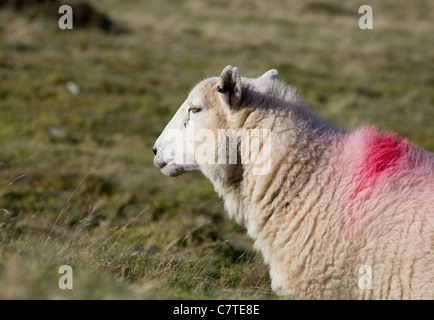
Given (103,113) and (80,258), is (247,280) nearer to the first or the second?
(80,258)

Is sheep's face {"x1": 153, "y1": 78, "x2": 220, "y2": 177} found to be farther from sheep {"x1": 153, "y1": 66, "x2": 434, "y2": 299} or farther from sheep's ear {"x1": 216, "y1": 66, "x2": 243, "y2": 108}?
sheep's ear {"x1": 216, "y1": 66, "x2": 243, "y2": 108}

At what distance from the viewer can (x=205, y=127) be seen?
504cm

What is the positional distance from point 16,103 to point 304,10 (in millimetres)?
26117

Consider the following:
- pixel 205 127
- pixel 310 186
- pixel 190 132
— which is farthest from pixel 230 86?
pixel 310 186

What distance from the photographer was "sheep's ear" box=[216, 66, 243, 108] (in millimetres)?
4719

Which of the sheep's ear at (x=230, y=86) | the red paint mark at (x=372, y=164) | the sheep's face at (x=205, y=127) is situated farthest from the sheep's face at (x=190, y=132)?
the red paint mark at (x=372, y=164)

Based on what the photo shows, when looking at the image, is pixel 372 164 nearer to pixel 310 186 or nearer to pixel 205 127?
pixel 310 186

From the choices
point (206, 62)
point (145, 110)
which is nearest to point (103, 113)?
point (145, 110)

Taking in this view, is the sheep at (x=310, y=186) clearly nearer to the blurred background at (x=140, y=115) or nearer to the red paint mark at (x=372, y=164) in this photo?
the red paint mark at (x=372, y=164)

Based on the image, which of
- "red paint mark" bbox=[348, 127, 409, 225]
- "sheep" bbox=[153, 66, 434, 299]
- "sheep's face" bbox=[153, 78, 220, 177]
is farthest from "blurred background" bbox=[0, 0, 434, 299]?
"red paint mark" bbox=[348, 127, 409, 225]

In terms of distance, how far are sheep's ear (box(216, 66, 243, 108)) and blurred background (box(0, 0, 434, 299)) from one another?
1169 millimetres

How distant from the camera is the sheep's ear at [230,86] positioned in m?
4.72

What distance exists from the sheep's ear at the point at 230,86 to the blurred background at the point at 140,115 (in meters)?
1.17
